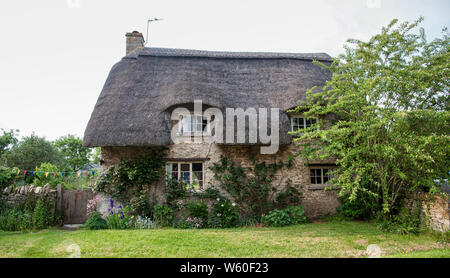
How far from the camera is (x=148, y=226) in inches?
314

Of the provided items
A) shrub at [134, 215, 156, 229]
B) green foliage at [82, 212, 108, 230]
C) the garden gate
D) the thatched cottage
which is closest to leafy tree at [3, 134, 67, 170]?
the garden gate

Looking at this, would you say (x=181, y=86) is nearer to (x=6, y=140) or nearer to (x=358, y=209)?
(x=358, y=209)

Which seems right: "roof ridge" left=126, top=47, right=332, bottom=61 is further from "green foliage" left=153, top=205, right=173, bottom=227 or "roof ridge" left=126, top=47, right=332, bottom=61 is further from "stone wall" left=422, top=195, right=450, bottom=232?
"stone wall" left=422, top=195, right=450, bottom=232

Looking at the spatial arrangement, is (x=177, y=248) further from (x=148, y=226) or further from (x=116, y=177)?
(x=116, y=177)

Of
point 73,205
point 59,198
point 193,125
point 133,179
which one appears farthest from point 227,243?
point 59,198

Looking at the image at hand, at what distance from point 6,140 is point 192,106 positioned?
19.0 m

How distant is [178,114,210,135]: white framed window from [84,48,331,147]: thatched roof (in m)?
0.63

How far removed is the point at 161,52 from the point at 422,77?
8434 millimetres

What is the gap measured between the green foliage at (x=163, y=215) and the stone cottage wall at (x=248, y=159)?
24.4 inches

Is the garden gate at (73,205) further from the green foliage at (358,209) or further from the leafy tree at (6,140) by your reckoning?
the leafy tree at (6,140)

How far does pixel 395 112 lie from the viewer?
6285 millimetres

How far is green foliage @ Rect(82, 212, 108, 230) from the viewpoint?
25.8 ft

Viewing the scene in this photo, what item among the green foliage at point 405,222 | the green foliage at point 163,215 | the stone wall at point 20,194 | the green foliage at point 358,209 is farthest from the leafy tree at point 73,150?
the green foliage at point 405,222
